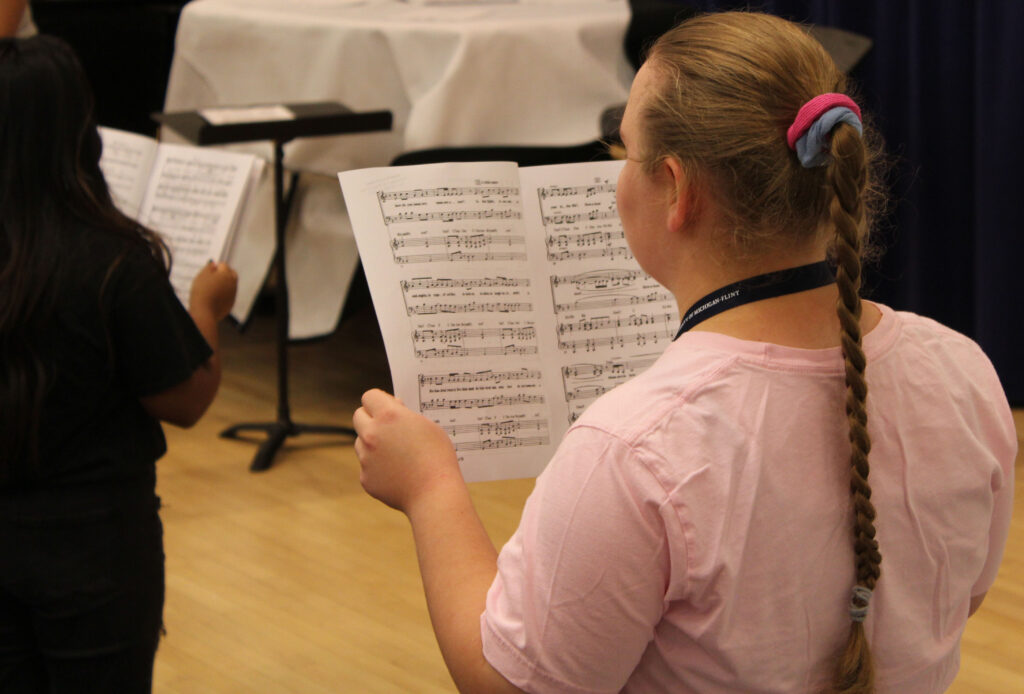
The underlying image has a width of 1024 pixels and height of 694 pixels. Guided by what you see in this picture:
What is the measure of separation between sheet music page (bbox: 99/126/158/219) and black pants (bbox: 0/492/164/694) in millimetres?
1499

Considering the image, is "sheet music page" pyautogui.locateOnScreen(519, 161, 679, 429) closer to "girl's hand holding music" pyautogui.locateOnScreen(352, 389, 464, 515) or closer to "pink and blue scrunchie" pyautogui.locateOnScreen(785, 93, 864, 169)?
"girl's hand holding music" pyautogui.locateOnScreen(352, 389, 464, 515)

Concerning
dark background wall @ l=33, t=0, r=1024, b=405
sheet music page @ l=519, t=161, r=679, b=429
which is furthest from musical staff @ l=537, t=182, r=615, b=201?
dark background wall @ l=33, t=0, r=1024, b=405

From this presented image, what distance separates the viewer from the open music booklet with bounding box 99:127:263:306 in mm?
2818

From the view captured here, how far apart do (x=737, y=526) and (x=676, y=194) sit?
0.25 m

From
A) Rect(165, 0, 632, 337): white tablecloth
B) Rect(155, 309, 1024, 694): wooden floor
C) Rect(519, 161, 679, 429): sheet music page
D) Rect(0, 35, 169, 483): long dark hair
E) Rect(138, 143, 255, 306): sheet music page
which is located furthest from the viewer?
Rect(165, 0, 632, 337): white tablecloth

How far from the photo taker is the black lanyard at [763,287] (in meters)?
0.86

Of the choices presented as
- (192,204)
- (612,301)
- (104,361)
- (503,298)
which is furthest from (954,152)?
(104,361)

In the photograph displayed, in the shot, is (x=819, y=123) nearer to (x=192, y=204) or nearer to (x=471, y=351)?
(x=471, y=351)

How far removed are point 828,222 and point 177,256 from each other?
227cm

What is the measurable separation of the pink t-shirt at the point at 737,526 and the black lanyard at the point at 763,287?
1.3 inches

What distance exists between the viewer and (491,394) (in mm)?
1190

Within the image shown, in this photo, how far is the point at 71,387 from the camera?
145 centimetres

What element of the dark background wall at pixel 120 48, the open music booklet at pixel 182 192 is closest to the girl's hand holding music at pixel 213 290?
the open music booklet at pixel 182 192

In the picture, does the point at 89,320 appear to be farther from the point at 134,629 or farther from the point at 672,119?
the point at 672,119
